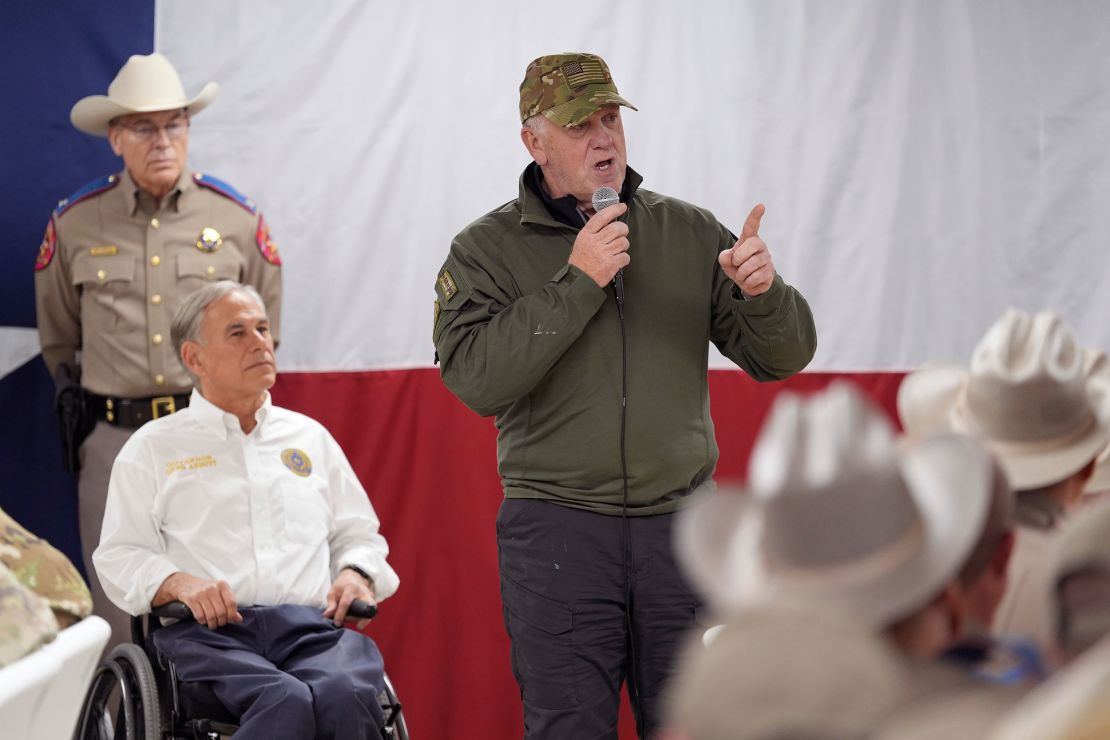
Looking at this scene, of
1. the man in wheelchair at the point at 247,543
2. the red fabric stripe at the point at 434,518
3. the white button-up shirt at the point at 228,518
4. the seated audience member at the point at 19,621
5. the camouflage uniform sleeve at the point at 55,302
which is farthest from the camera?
the red fabric stripe at the point at 434,518

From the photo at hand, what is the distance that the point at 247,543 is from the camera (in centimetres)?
290

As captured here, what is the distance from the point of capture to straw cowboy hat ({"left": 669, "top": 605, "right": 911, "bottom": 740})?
0.67 metres

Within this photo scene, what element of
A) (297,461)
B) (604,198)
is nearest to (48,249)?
(297,461)

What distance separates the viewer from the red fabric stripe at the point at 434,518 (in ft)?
12.3

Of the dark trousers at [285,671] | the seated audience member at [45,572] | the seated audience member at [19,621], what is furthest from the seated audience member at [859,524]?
the dark trousers at [285,671]

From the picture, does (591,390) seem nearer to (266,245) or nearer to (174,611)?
(174,611)

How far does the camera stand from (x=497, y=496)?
12.3ft

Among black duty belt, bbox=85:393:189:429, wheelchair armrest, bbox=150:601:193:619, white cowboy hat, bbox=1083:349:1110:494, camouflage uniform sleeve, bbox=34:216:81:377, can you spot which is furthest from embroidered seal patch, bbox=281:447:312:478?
white cowboy hat, bbox=1083:349:1110:494

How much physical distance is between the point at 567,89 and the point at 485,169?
3.96 feet

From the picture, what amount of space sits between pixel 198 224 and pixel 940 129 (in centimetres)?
207

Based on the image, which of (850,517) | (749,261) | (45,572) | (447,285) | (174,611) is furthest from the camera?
(174,611)

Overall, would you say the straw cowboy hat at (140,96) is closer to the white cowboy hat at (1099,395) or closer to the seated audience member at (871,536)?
the white cowboy hat at (1099,395)

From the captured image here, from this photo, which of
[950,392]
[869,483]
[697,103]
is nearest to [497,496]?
[697,103]

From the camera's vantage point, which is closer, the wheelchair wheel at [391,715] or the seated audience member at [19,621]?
the seated audience member at [19,621]
